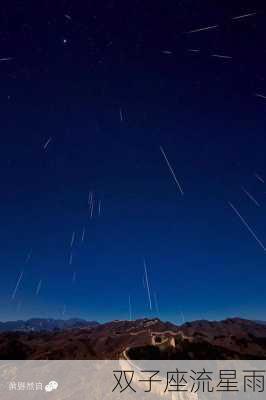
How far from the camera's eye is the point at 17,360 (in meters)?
96.4

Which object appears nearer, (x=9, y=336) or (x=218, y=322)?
(x=9, y=336)

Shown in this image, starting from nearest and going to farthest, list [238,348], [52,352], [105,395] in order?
[105,395], [238,348], [52,352]

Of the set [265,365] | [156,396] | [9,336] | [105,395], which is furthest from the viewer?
[9,336]

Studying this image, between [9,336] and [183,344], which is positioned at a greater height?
[183,344]

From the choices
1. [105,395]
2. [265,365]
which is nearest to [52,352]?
[105,395]

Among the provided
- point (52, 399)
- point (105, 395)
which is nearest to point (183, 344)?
point (105, 395)

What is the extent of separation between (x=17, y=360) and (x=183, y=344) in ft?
150

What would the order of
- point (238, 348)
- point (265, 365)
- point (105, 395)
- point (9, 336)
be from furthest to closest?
1. point (9, 336)
2. point (238, 348)
3. point (265, 365)
4. point (105, 395)

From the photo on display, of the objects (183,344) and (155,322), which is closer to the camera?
(183,344)

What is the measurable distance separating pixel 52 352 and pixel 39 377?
512 inches

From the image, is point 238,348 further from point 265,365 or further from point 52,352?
point 52,352

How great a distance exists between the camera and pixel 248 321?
132 m

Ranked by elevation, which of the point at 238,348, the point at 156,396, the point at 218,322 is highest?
the point at 156,396

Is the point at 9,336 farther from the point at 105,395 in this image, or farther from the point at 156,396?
the point at 156,396
